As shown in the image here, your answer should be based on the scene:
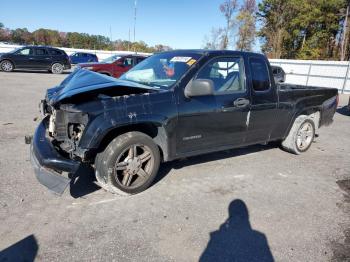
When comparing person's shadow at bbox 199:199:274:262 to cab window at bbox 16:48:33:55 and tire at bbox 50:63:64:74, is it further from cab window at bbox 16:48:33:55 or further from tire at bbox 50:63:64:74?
tire at bbox 50:63:64:74

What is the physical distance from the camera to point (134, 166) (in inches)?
152

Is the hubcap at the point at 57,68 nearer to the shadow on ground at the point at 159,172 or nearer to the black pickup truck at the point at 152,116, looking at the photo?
the black pickup truck at the point at 152,116

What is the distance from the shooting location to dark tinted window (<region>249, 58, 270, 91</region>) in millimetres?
4887

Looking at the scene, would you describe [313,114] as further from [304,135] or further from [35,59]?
[35,59]

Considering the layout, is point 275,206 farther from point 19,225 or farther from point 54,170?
point 19,225

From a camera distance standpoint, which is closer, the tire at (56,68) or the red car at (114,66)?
the red car at (114,66)

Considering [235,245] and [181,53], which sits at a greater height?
[181,53]

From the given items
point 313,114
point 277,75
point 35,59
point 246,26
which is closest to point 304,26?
point 246,26

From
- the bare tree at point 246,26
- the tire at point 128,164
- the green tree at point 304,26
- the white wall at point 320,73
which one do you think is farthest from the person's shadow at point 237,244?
the green tree at point 304,26

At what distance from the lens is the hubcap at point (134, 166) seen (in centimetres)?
378

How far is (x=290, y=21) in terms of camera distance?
1703 inches

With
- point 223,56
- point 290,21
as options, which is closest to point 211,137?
point 223,56

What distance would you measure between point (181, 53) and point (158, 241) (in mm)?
2792

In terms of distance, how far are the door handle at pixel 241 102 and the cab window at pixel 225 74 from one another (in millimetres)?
158
